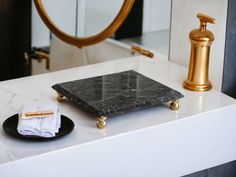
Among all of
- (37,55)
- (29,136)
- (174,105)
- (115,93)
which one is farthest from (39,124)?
(37,55)

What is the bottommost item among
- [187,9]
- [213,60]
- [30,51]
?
[30,51]

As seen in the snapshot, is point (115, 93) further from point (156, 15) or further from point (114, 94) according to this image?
point (156, 15)

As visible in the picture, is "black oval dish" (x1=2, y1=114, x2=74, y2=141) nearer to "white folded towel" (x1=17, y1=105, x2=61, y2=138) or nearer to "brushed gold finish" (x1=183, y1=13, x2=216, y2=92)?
"white folded towel" (x1=17, y1=105, x2=61, y2=138)

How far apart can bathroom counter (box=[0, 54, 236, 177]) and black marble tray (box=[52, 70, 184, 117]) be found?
38mm

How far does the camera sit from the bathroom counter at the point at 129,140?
1336 millimetres

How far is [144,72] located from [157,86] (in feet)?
0.68

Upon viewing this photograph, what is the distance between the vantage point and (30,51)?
103 inches

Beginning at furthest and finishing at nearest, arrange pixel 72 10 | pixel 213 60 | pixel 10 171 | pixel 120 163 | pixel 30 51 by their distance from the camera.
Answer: pixel 30 51 → pixel 72 10 → pixel 213 60 → pixel 120 163 → pixel 10 171

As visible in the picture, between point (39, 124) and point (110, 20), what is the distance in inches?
25.7

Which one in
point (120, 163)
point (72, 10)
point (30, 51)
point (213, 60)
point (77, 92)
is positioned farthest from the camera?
point (30, 51)

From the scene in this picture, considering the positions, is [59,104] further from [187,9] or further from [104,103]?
[187,9]

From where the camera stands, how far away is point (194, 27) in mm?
1773

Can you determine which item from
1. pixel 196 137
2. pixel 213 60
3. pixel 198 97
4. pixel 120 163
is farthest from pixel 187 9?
Answer: pixel 120 163

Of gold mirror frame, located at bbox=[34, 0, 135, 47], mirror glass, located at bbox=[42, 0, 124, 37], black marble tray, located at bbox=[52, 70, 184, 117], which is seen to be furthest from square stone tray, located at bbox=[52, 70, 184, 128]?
mirror glass, located at bbox=[42, 0, 124, 37]
